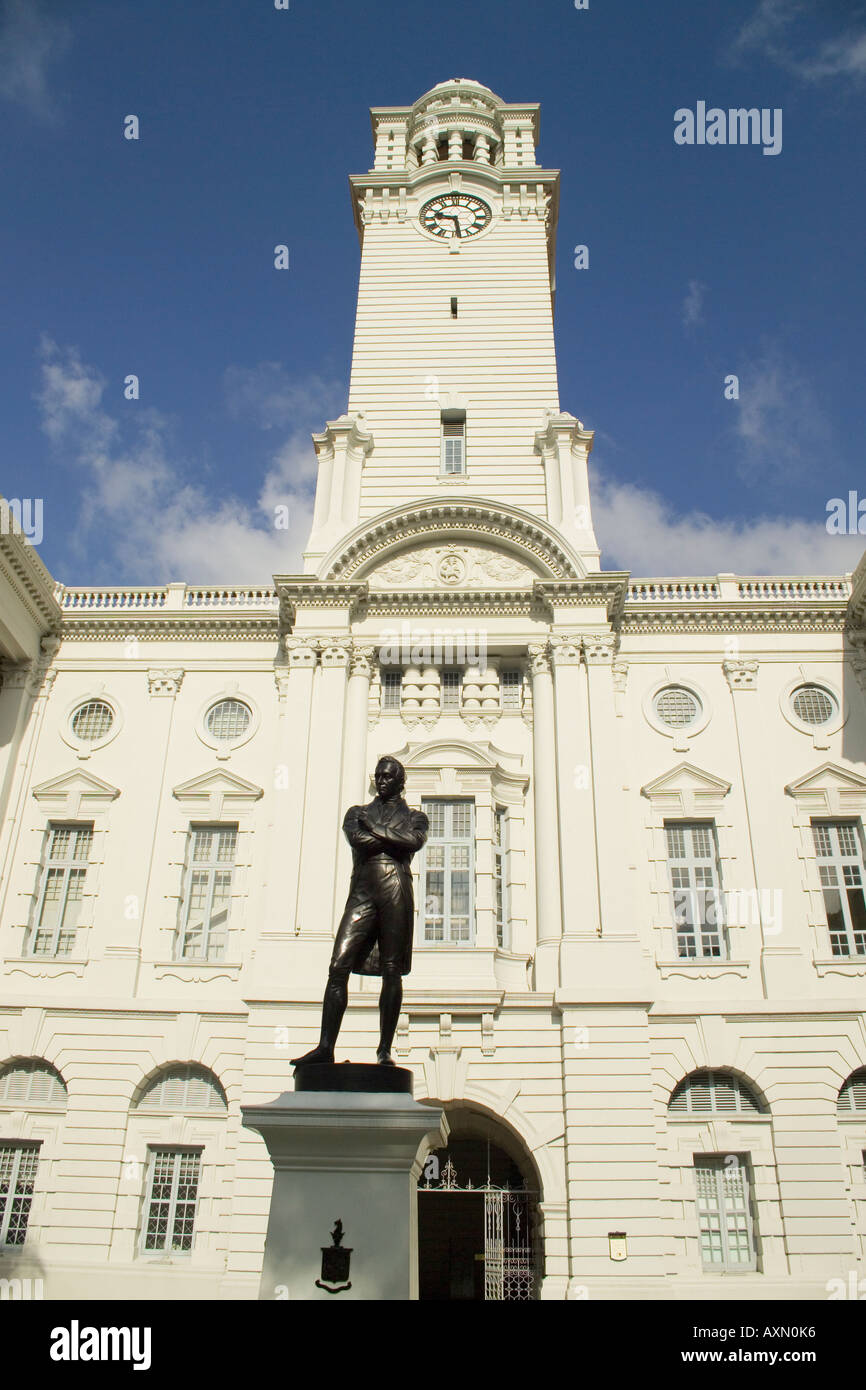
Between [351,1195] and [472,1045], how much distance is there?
34.2ft

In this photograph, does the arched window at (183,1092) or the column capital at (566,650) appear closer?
the arched window at (183,1092)

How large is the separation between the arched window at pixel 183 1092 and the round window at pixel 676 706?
39.7ft

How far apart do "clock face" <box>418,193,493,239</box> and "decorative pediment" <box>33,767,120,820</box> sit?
63.4 ft

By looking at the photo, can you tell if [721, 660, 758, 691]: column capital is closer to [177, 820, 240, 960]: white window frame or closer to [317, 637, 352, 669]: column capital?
[317, 637, 352, 669]: column capital

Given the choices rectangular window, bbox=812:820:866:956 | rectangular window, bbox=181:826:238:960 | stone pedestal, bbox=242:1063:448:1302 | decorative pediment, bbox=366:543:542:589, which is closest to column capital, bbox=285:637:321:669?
decorative pediment, bbox=366:543:542:589

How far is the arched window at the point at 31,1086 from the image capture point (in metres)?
20.2

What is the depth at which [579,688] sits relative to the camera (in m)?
22.2

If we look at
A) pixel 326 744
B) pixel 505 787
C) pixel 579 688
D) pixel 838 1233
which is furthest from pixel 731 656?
pixel 838 1233

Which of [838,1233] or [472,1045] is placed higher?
[472,1045]

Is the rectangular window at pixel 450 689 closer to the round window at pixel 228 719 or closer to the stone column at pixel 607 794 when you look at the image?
the stone column at pixel 607 794

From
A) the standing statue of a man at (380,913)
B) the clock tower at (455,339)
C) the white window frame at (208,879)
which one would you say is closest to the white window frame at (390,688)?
the clock tower at (455,339)

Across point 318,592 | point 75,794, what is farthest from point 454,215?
point 75,794

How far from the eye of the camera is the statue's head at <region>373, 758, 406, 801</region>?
10602 mm

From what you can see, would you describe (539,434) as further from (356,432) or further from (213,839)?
(213,839)
